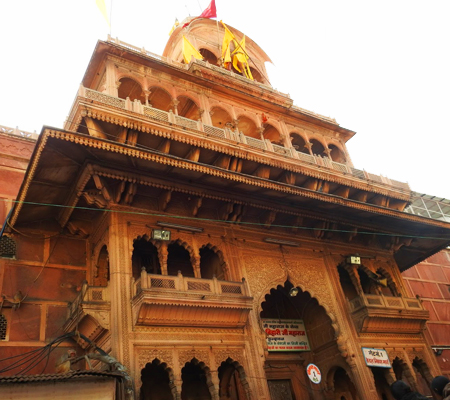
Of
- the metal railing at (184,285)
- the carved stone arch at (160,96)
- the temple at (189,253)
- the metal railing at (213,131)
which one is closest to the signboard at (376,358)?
the temple at (189,253)

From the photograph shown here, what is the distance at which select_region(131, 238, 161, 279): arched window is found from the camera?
34.2 feet

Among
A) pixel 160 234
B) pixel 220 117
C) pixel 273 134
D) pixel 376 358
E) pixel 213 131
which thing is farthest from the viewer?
pixel 273 134

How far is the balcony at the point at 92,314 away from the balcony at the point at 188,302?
584mm

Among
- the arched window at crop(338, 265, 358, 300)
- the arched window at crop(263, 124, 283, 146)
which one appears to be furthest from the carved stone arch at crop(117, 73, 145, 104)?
the arched window at crop(338, 265, 358, 300)

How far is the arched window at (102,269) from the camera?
9695mm

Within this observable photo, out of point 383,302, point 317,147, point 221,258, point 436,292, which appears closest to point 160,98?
point 221,258

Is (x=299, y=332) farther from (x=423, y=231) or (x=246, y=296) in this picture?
(x=423, y=231)

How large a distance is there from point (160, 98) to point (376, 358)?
9.55 m

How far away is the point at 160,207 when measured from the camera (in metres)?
9.77

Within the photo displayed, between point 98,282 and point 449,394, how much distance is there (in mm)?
7922

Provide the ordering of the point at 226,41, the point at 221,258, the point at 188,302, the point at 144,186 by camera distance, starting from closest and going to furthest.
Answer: the point at 188,302 < the point at 144,186 < the point at 221,258 < the point at 226,41

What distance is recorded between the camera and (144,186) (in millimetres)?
9578

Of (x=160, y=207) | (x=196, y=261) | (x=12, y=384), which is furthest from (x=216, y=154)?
(x=12, y=384)

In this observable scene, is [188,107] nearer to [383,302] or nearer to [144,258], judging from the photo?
[144,258]
